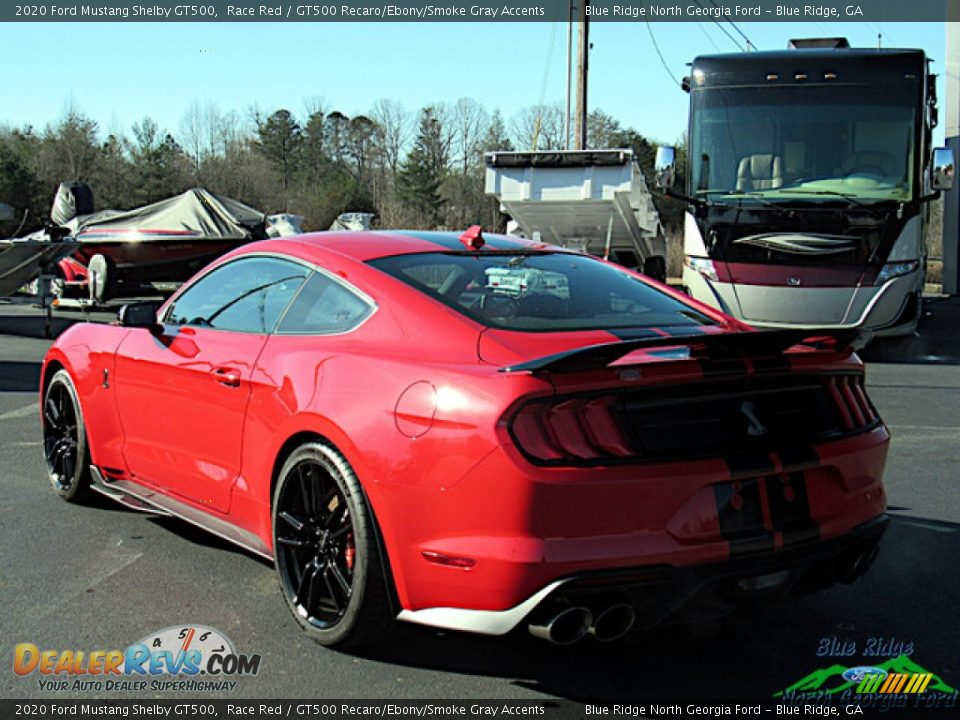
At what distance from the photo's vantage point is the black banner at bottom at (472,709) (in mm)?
3334

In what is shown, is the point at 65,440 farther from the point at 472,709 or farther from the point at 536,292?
the point at 472,709

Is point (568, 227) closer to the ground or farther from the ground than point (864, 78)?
closer to the ground

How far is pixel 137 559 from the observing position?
16.1ft

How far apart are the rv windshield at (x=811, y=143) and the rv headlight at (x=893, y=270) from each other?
766mm

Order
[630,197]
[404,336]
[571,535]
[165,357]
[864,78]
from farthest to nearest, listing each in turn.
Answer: [630,197], [864,78], [165,357], [404,336], [571,535]

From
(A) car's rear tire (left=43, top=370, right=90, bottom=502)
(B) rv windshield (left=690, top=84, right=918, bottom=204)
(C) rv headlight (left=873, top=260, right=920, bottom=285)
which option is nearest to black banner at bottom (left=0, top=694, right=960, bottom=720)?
(A) car's rear tire (left=43, top=370, right=90, bottom=502)

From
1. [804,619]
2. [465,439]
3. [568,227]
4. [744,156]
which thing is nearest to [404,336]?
[465,439]

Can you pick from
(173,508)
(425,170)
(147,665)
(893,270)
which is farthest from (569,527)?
(425,170)

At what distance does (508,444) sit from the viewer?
126 inches

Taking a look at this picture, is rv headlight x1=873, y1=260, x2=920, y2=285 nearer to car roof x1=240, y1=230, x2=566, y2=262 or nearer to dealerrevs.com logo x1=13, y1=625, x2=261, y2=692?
car roof x1=240, y1=230, x2=566, y2=262

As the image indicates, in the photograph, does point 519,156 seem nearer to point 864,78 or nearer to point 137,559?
point 864,78

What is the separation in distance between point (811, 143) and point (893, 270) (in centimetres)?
177

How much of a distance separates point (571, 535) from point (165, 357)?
94.6 inches

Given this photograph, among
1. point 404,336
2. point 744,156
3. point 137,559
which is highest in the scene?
point 744,156
